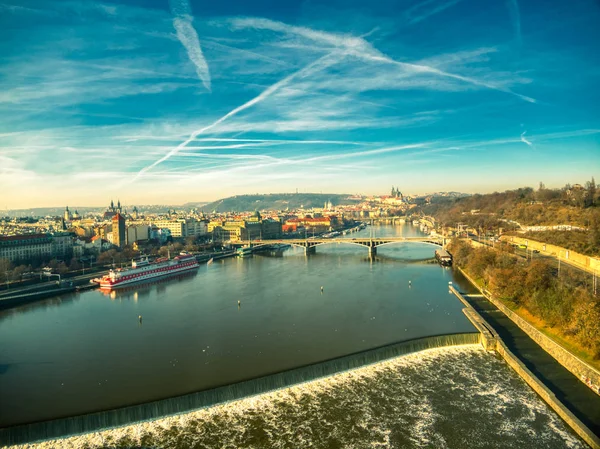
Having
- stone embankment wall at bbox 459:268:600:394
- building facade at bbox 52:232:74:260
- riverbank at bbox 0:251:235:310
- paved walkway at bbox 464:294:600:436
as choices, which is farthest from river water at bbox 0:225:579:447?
building facade at bbox 52:232:74:260

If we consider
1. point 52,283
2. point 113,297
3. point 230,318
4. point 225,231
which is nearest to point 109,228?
point 225,231

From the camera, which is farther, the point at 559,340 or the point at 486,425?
the point at 559,340

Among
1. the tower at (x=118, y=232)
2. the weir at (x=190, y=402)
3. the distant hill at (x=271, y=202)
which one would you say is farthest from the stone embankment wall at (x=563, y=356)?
the distant hill at (x=271, y=202)

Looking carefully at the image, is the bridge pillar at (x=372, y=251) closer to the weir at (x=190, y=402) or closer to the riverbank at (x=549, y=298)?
the riverbank at (x=549, y=298)

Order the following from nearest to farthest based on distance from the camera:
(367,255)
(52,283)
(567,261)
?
(567,261) → (52,283) → (367,255)

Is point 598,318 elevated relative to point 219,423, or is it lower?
elevated

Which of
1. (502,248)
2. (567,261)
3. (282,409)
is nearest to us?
(282,409)

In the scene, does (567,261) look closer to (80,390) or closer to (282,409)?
(282,409)
